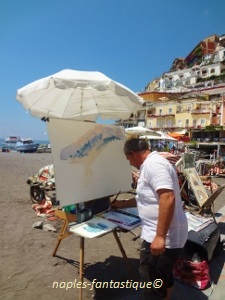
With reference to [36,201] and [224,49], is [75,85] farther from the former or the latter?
[224,49]

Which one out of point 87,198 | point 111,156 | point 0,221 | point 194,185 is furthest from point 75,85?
point 194,185

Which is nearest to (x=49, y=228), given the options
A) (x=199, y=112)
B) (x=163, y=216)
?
(x=163, y=216)

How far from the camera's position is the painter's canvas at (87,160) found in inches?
119

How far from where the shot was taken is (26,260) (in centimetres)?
369

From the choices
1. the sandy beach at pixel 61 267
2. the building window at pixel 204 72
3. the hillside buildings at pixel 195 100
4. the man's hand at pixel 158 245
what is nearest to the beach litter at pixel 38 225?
the sandy beach at pixel 61 267

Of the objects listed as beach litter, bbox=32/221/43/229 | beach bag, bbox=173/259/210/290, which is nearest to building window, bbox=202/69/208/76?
beach litter, bbox=32/221/43/229

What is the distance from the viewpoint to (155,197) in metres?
2.09

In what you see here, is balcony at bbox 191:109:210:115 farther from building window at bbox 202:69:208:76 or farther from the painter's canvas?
the painter's canvas

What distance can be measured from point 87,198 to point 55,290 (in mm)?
1115

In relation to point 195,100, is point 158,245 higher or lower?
lower

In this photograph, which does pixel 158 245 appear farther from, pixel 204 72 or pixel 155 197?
pixel 204 72

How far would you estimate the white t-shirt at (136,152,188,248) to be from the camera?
1994 mm

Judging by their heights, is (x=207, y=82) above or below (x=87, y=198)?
above

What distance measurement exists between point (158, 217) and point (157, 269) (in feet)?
1.71
